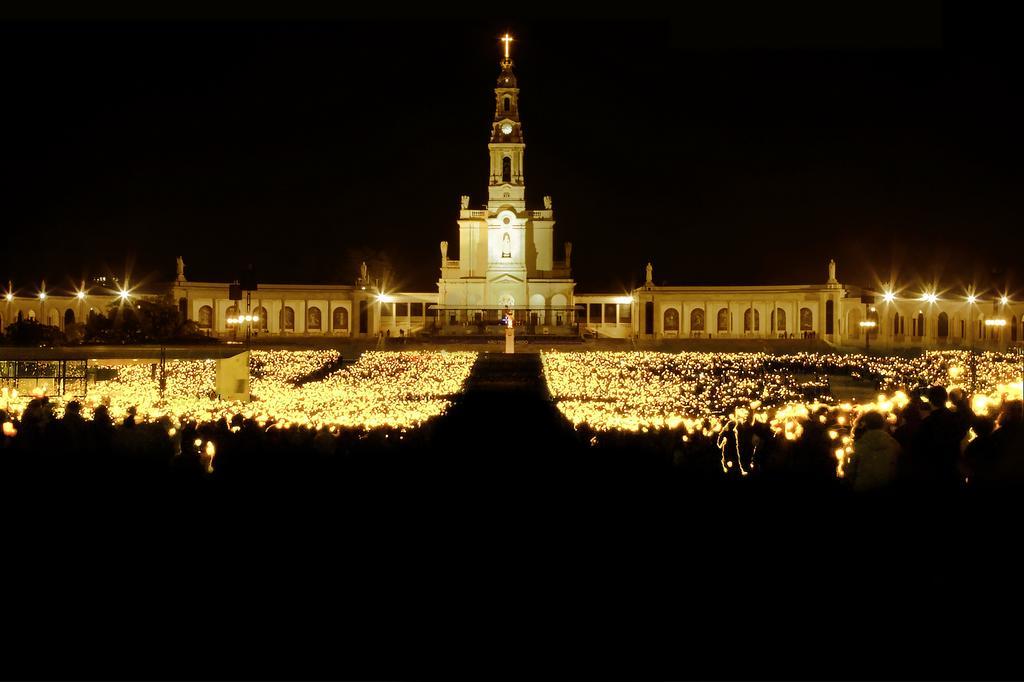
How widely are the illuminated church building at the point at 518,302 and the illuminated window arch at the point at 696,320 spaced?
0.20ft

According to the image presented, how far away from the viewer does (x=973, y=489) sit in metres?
9.27

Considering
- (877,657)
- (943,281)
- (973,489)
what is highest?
(943,281)

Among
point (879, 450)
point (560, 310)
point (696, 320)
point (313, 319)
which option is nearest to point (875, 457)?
point (879, 450)

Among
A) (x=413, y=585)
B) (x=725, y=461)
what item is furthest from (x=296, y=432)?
(x=413, y=585)

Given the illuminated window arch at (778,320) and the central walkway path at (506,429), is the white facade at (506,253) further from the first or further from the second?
the central walkway path at (506,429)

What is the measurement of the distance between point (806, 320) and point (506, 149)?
2017 cm

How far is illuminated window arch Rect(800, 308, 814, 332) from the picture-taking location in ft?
210

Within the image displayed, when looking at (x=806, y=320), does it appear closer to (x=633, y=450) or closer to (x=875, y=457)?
(x=633, y=450)

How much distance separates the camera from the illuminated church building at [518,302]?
62.5 meters

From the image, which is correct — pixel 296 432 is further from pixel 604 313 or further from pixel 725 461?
pixel 604 313

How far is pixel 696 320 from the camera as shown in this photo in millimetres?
66125

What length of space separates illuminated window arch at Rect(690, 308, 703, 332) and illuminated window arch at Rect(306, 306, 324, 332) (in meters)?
22.1

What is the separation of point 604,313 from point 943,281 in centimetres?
2114

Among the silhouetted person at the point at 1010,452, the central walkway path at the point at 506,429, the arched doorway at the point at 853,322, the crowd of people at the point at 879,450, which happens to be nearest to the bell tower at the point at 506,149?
the arched doorway at the point at 853,322
